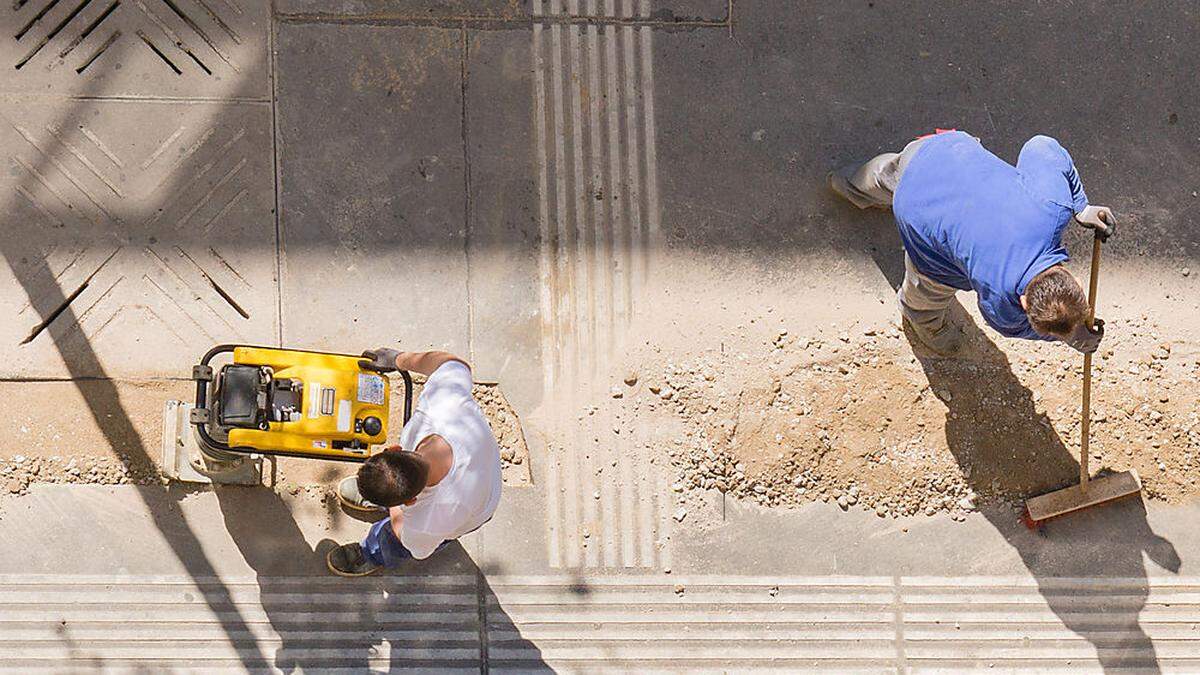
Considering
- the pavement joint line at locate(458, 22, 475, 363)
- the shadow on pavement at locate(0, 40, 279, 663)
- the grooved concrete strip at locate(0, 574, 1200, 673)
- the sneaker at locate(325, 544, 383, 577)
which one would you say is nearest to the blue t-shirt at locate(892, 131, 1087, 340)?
the grooved concrete strip at locate(0, 574, 1200, 673)

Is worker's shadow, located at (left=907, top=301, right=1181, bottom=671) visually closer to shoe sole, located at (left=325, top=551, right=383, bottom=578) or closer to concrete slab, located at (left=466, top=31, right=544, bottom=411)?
concrete slab, located at (left=466, top=31, right=544, bottom=411)

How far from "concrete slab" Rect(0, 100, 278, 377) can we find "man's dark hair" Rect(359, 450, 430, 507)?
6.84 ft

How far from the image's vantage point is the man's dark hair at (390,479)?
13.0 feet

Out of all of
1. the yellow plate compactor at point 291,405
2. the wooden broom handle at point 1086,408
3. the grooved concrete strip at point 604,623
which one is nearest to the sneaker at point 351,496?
the grooved concrete strip at point 604,623

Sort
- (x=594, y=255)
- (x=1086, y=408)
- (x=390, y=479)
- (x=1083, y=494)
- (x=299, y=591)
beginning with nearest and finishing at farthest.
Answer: (x=390, y=479) < (x=1086, y=408) < (x=299, y=591) < (x=1083, y=494) < (x=594, y=255)

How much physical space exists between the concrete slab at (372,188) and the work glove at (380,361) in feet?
3.23

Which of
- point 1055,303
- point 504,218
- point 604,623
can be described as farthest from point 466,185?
point 1055,303

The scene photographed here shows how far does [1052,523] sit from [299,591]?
13.8ft

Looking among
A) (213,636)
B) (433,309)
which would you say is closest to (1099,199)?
(433,309)

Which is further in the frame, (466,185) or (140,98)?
(466,185)

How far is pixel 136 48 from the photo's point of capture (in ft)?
19.0

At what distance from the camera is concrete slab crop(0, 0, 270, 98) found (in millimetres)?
5754

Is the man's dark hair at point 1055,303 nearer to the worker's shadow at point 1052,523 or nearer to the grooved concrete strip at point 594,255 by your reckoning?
the worker's shadow at point 1052,523

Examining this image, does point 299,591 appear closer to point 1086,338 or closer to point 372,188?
point 372,188
